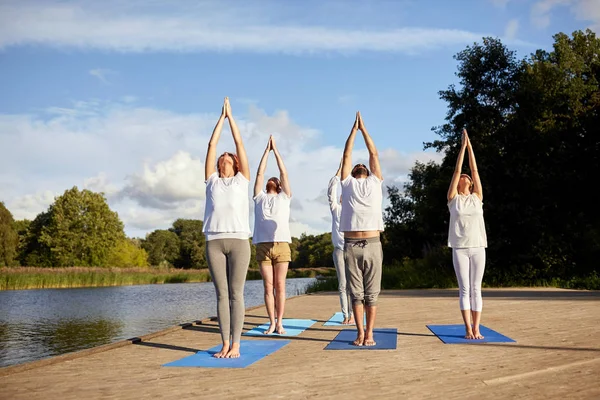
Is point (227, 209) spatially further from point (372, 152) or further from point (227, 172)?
point (372, 152)

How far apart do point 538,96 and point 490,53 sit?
3281 millimetres

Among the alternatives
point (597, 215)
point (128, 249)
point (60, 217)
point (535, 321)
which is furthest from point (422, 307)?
point (128, 249)

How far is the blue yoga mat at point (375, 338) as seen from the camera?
615 cm

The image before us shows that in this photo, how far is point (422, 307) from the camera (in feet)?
38.2

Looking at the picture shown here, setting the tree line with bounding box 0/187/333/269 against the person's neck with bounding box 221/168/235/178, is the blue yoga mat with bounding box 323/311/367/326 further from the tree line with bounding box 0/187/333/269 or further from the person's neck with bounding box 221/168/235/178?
the tree line with bounding box 0/187/333/269


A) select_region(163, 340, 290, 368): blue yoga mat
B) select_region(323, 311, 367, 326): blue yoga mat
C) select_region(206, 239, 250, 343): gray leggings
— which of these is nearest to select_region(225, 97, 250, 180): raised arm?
select_region(206, 239, 250, 343): gray leggings

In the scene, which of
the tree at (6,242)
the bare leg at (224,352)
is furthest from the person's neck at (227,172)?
the tree at (6,242)

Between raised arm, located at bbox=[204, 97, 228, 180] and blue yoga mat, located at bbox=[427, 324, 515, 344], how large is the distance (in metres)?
3.27

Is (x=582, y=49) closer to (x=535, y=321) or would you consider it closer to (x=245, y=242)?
(x=535, y=321)

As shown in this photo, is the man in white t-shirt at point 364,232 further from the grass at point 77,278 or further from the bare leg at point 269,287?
the grass at point 77,278

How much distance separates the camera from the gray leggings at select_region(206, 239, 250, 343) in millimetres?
5559

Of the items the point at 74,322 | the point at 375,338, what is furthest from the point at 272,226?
the point at 74,322

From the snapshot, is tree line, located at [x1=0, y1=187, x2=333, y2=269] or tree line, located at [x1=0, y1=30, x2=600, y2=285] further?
tree line, located at [x1=0, y1=187, x2=333, y2=269]

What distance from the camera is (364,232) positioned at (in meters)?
6.22
